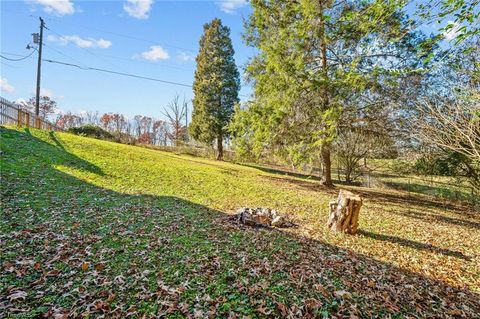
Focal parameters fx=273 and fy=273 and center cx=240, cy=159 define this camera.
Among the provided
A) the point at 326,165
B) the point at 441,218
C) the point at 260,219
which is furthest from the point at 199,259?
the point at 326,165

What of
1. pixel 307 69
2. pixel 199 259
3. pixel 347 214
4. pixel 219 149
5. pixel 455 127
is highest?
pixel 307 69

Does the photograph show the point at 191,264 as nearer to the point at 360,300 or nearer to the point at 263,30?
the point at 360,300

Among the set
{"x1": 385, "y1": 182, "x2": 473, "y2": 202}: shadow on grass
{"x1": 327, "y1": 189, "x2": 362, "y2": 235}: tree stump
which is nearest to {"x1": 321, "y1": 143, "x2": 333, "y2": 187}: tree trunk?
{"x1": 385, "y1": 182, "x2": 473, "y2": 202}: shadow on grass

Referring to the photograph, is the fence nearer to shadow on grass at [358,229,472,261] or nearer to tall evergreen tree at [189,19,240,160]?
tall evergreen tree at [189,19,240,160]

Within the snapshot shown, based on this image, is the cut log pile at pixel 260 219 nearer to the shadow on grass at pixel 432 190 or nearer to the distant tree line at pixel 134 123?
the shadow on grass at pixel 432 190

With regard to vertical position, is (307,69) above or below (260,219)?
above

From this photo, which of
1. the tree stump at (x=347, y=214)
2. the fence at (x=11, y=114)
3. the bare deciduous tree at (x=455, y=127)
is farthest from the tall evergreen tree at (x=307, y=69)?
the fence at (x=11, y=114)

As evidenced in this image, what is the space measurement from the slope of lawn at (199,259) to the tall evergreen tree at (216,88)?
50.3 ft

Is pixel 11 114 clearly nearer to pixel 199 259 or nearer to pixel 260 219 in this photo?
pixel 260 219

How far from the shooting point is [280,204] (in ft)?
26.2

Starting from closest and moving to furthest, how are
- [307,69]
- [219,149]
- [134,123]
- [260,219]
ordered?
1. [260,219]
2. [307,69]
3. [219,149]
4. [134,123]

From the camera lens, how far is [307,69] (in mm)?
10211

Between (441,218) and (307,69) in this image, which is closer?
(441,218)

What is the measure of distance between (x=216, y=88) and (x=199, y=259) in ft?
66.4
